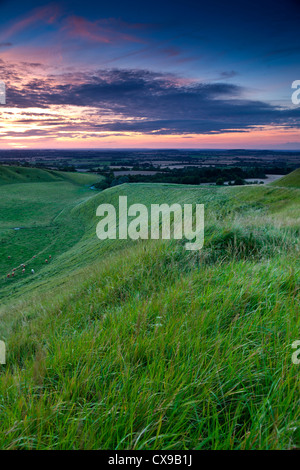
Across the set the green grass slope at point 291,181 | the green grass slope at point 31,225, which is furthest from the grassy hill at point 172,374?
the green grass slope at point 291,181

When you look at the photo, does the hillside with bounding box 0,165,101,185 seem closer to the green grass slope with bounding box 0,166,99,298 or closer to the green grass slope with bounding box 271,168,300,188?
the green grass slope with bounding box 0,166,99,298

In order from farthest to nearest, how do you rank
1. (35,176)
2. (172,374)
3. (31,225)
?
(35,176)
(31,225)
(172,374)

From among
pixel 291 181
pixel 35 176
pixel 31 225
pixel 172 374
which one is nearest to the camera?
pixel 172 374

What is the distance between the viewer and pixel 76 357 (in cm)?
236

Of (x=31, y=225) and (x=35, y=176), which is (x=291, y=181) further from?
(x=35, y=176)

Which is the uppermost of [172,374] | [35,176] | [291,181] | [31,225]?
[35,176]

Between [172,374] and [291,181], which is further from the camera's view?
[291,181]

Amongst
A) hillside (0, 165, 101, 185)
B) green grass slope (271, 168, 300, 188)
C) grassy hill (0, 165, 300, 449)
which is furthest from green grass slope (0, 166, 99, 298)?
green grass slope (271, 168, 300, 188)

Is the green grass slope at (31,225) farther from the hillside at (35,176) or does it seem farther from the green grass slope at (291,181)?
the green grass slope at (291,181)

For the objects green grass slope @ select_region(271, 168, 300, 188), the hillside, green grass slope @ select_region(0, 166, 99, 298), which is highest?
the hillside

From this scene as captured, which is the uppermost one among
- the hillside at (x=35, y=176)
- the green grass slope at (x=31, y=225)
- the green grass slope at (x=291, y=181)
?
the hillside at (x=35, y=176)

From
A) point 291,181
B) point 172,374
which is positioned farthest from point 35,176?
point 172,374
